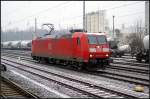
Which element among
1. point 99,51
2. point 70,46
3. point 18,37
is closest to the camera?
point 99,51

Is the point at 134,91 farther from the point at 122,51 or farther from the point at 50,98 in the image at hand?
the point at 122,51

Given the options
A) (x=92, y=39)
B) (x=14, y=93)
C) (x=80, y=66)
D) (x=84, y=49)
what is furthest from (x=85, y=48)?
(x=14, y=93)

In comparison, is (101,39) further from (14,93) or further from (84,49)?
(14,93)

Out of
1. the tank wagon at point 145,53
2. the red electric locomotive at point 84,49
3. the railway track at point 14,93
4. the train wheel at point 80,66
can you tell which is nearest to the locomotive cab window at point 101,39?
the red electric locomotive at point 84,49

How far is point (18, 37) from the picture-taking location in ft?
392

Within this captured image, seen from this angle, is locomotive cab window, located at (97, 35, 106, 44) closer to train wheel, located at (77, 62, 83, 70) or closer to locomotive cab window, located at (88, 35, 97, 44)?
locomotive cab window, located at (88, 35, 97, 44)

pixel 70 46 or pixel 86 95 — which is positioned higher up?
pixel 70 46

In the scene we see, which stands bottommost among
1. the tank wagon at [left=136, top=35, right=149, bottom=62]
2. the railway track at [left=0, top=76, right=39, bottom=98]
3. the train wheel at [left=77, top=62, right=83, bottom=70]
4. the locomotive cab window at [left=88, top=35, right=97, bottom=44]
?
the railway track at [left=0, top=76, right=39, bottom=98]

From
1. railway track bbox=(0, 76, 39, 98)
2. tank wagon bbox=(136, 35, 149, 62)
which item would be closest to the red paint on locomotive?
railway track bbox=(0, 76, 39, 98)

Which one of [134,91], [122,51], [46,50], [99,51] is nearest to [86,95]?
[134,91]

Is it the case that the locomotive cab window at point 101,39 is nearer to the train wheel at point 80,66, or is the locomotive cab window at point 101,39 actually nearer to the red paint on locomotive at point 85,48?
the red paint on locomotive at point 85,48

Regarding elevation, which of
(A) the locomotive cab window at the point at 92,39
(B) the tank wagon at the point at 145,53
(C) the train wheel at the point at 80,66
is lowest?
(C) the train wheel at the point at 80,66

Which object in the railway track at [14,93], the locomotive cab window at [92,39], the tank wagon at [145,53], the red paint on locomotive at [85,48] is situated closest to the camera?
the railway track at [14,93]

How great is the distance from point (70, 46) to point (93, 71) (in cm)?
278
